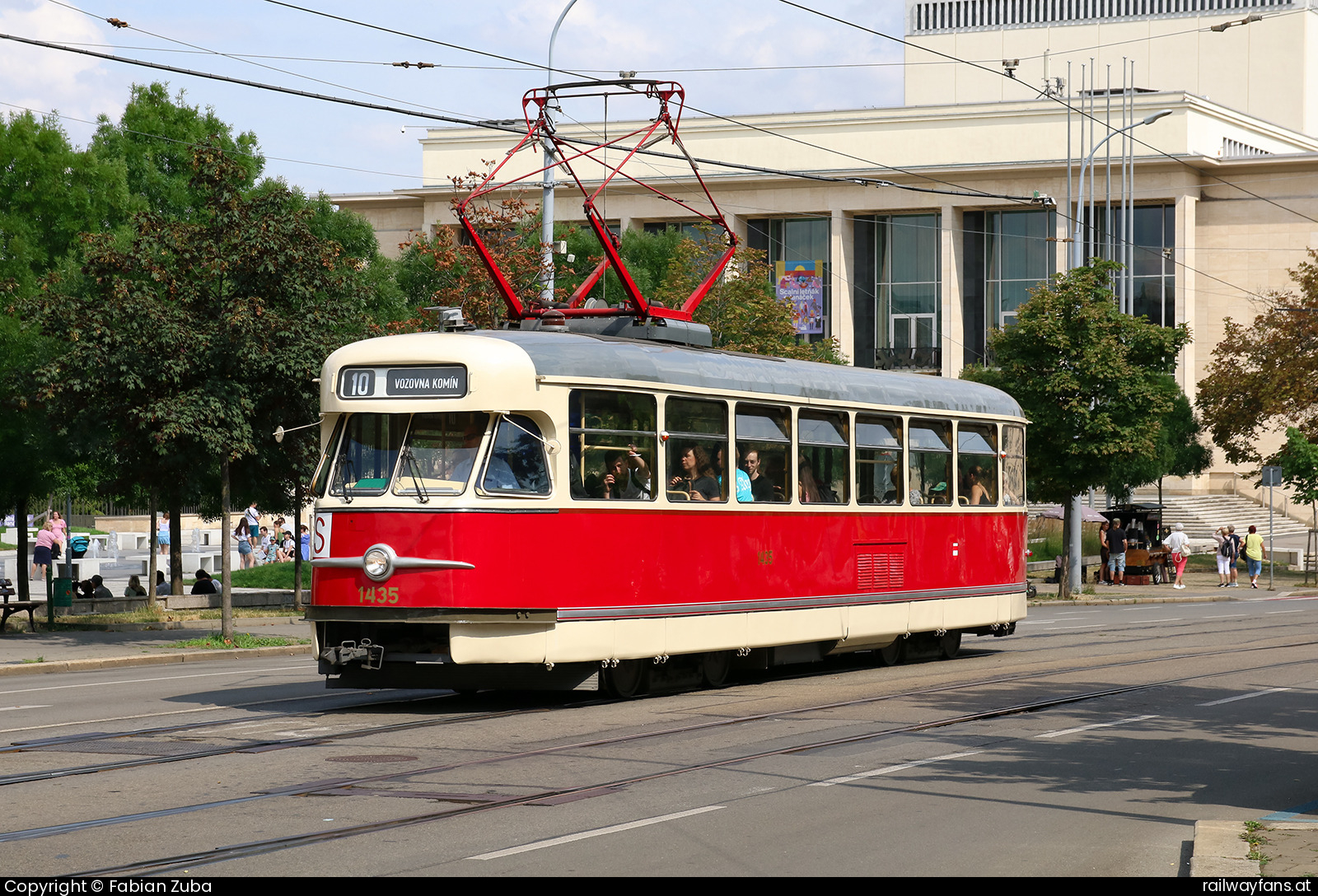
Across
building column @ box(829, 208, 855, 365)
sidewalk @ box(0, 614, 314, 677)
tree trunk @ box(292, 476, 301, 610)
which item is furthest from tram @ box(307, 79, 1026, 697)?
building column @ box(829, 208, 855, 365)

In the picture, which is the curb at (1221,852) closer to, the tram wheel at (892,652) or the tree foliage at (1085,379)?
the tram wheel at (892,652)

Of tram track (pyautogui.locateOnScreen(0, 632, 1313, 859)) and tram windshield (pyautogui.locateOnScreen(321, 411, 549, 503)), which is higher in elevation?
tram windshield (pyautogui.locateOnScreen(321, 411, 549, 503))

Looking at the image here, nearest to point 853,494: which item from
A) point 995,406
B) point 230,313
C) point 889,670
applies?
point 889,670

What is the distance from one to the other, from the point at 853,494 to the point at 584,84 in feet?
16.9

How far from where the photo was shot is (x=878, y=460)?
59.3 feet

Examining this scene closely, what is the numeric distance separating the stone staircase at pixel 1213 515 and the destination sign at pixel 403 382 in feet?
174

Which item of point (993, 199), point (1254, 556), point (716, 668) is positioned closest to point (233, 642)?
point (716, 668)

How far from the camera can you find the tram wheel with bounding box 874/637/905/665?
62.2 ft

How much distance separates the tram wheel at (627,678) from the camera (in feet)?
48.8

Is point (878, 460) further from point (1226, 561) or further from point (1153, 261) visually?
point (1153, 261)

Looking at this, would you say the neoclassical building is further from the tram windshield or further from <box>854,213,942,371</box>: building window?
the tram windshield

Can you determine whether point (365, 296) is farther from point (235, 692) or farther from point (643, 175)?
point (643, 175)

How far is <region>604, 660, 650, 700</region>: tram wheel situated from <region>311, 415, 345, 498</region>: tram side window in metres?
3.02

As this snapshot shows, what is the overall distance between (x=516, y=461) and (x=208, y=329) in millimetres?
9605
